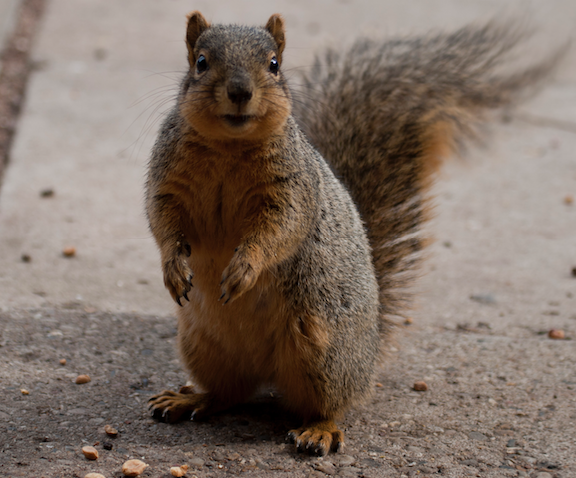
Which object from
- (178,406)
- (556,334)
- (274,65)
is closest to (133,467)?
(178,406)

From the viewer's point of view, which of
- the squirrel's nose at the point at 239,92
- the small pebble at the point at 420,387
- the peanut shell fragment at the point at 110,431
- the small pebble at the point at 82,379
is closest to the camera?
the squirrel's nose at the point at 239,92

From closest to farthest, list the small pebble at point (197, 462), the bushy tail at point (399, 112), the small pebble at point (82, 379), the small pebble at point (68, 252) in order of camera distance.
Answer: the small pebble at point (197, 462) < the small pebble at point (82, 379) < the bushy tail at point (399, 112) < the small pebble at point (68, 252)

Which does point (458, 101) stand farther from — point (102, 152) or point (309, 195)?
point (102, 152)

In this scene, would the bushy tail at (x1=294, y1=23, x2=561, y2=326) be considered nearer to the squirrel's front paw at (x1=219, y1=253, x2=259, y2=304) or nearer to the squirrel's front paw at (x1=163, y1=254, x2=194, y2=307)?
the squirrel's front paw at (x1=219, y1=253, x2=259, y2=304)

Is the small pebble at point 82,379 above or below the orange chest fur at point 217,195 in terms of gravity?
below

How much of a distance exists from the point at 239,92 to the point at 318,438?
113 centimetres

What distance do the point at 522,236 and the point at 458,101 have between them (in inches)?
48.5

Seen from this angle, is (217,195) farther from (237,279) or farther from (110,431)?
(110,431)

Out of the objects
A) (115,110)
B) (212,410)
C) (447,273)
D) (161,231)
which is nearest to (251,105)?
(161,231)

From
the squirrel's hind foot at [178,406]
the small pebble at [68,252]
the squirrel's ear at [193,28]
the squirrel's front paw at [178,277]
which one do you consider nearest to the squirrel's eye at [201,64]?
the squirrel's ear at [193,28]

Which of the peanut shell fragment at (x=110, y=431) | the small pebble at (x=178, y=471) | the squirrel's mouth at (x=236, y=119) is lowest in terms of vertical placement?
the small pebble at (x=178, y=471)

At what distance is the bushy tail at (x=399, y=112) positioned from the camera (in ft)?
9.69

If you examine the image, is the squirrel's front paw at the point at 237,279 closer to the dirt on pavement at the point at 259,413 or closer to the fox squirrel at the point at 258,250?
the fox squirrel at the point at 258,250

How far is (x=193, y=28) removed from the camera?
95.3 inches
